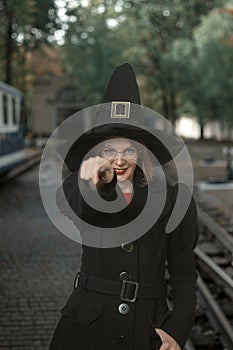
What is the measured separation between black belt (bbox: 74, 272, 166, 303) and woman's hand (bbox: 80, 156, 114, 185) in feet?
1.49

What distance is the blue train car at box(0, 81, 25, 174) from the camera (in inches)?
617

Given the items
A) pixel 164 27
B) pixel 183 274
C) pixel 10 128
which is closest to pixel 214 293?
pixel 183 274

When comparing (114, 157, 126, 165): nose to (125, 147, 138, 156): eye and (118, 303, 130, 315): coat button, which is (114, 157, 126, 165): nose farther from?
(118, 303, 130, 315): coat button

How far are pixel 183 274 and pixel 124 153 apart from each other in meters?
0.55

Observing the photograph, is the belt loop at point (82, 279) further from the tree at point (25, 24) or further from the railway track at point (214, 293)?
the tree at point (25, 24)

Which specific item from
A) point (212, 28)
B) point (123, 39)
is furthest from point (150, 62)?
point (212, 28)

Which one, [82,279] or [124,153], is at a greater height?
[124,153]

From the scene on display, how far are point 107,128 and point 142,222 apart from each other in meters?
0.40

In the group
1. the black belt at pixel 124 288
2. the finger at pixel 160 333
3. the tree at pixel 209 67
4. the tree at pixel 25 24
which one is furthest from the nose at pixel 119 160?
the tree at pixel 209 67

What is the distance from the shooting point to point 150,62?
46.2m

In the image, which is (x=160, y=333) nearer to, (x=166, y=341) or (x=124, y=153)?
(x=166, y=341)

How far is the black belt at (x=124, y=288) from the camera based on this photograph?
2.19m

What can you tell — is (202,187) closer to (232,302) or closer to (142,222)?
(232,302)

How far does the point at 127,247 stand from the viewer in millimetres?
2207
